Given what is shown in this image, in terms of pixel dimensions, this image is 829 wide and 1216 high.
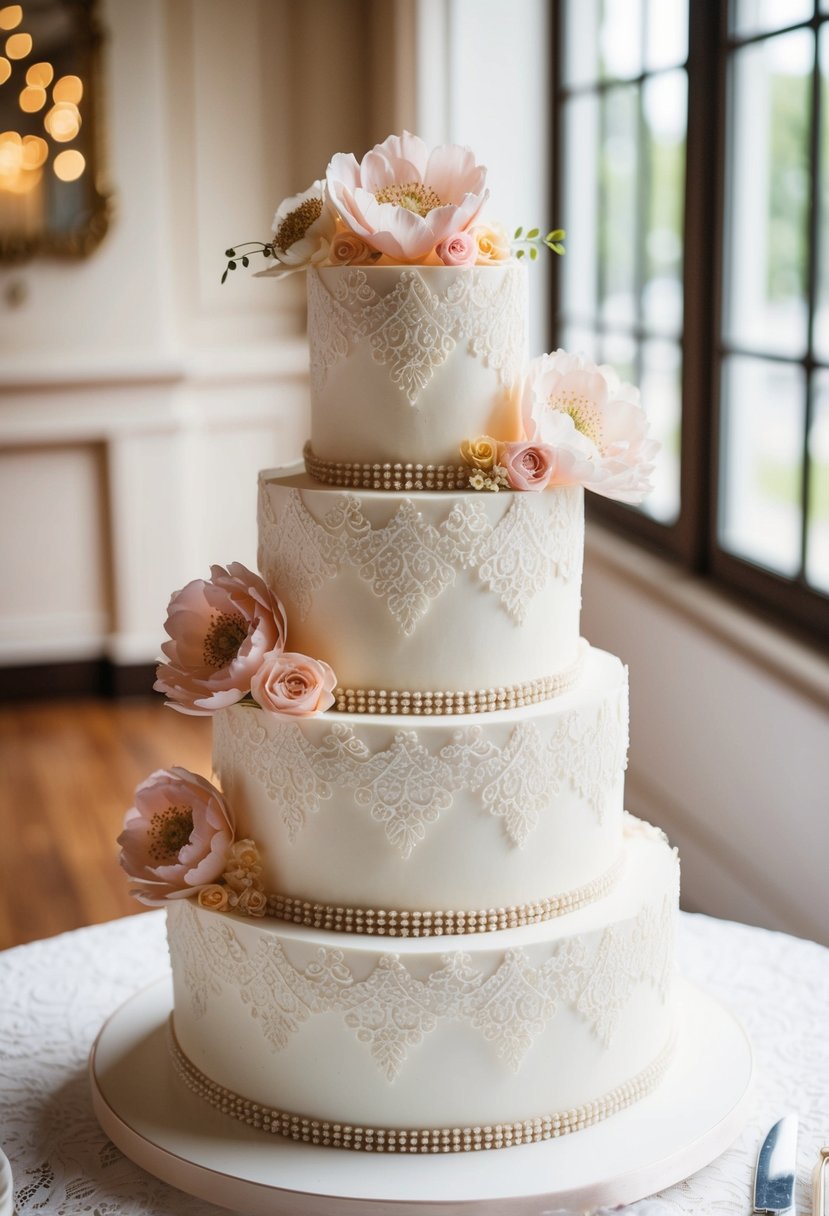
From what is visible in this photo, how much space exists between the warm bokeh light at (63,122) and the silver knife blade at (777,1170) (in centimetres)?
432

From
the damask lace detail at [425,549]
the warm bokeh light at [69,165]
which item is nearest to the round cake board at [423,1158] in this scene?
the damask lace detail at [425,549]

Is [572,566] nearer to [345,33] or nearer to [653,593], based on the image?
[653,593]

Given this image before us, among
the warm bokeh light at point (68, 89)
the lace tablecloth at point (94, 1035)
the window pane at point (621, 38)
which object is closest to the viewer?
the lace tablecloth at point (94, 1035)

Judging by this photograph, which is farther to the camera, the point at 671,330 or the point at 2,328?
the point at 2,328

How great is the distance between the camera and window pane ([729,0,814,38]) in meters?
3.12

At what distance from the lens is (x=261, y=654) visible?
1860 millimetres

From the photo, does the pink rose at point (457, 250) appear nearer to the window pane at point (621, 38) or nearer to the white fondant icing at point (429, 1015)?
the white fondant icing at point (429, 1015)

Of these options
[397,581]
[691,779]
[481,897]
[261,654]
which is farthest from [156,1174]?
[691,779]

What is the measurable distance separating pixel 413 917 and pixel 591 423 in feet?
2.19

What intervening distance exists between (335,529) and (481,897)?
1.65ft

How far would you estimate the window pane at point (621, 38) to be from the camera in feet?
13.5

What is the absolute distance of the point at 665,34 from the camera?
3.92 metres

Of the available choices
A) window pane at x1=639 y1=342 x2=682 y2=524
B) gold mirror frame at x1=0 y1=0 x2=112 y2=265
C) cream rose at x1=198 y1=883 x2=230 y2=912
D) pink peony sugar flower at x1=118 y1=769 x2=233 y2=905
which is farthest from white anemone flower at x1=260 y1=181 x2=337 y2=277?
gold mirror frame at x1=0 y1=0 x2=112 y2=265

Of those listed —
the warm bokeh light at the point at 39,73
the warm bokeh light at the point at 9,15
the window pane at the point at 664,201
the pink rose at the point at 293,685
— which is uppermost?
the warm bokeh light at the point at 9,15
